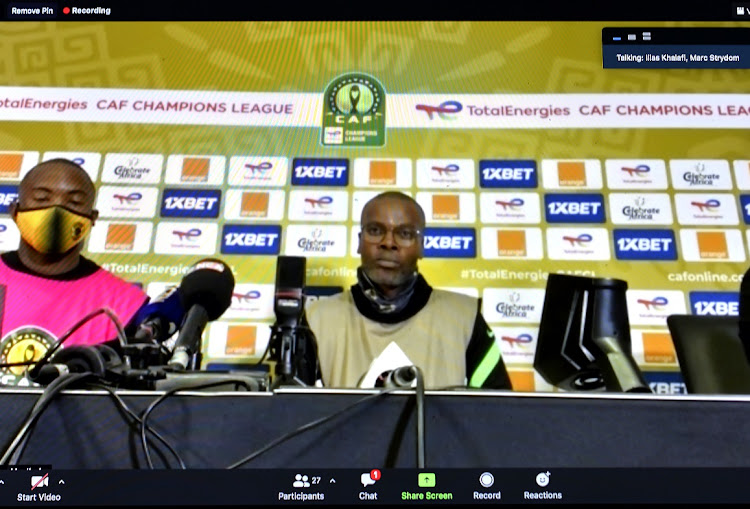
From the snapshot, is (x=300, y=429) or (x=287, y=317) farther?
(x=287, y=317)

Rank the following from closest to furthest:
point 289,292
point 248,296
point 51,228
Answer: point 289,292
point 51,228
point 248,296

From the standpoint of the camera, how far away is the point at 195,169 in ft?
6.48

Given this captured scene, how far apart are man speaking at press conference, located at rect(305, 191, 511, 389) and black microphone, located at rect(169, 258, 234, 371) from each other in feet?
2.23

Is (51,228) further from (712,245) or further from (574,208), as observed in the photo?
(712,245)

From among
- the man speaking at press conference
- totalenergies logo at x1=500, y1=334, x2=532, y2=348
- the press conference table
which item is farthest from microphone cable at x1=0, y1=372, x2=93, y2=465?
totalenergies logo at x1=500, y1=334, x2=532, y2=348

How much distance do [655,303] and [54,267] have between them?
160cm

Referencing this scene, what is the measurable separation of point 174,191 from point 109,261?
10.3 inches

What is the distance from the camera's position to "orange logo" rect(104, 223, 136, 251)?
6.32 feet

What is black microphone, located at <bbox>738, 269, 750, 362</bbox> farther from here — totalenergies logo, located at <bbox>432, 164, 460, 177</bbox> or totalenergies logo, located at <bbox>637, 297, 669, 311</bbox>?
totalenergies logo, located at <bbox>432, 164, 460, 177</bbox>

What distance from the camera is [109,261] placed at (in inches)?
75.2

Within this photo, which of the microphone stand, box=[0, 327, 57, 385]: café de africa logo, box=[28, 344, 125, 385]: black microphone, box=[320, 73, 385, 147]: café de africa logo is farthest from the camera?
box=[320, 73, 385, 147]: café de africa logo

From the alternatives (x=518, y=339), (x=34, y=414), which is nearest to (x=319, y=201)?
(x=518, y=339)
